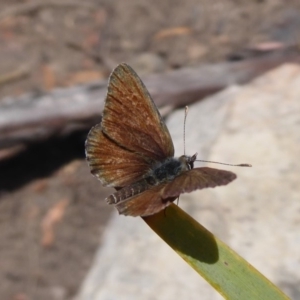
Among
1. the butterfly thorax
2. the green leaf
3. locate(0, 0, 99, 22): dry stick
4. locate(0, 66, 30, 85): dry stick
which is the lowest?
locate(0, 66, 30, 85): dry stick

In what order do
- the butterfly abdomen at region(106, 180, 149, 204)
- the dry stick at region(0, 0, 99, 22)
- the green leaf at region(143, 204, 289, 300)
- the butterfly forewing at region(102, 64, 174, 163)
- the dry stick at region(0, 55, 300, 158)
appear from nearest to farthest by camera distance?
the green leaf at region(143, 204, 289, 300) < the butterfly abdomen at region(106, 180, 149, 204) < the butterfly forewing at region(102, 64, 174, 163) < the dry stick at region(0, 55, 300, 158) < the dry stick at region(0, 0, 99, 22)

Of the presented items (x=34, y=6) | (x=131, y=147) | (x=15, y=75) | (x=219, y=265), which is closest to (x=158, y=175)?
(x=131, y=147)

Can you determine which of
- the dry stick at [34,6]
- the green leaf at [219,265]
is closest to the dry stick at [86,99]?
the dry stick at [34,6]

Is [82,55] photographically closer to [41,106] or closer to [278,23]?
[41,106]

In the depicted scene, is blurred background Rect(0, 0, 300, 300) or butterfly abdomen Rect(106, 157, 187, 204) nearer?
butterfly abdomen Rect(106, 157, 187, 204)

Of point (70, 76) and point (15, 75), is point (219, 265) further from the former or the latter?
point (15, 75)

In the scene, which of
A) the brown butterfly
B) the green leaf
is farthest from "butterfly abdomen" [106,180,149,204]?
the green leaf

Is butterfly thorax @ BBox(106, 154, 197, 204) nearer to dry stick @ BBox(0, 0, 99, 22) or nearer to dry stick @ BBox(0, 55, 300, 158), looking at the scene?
dry stick @ BBox(0, 55, 300, 158)

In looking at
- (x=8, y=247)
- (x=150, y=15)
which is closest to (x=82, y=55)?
(x=150, y=15)
